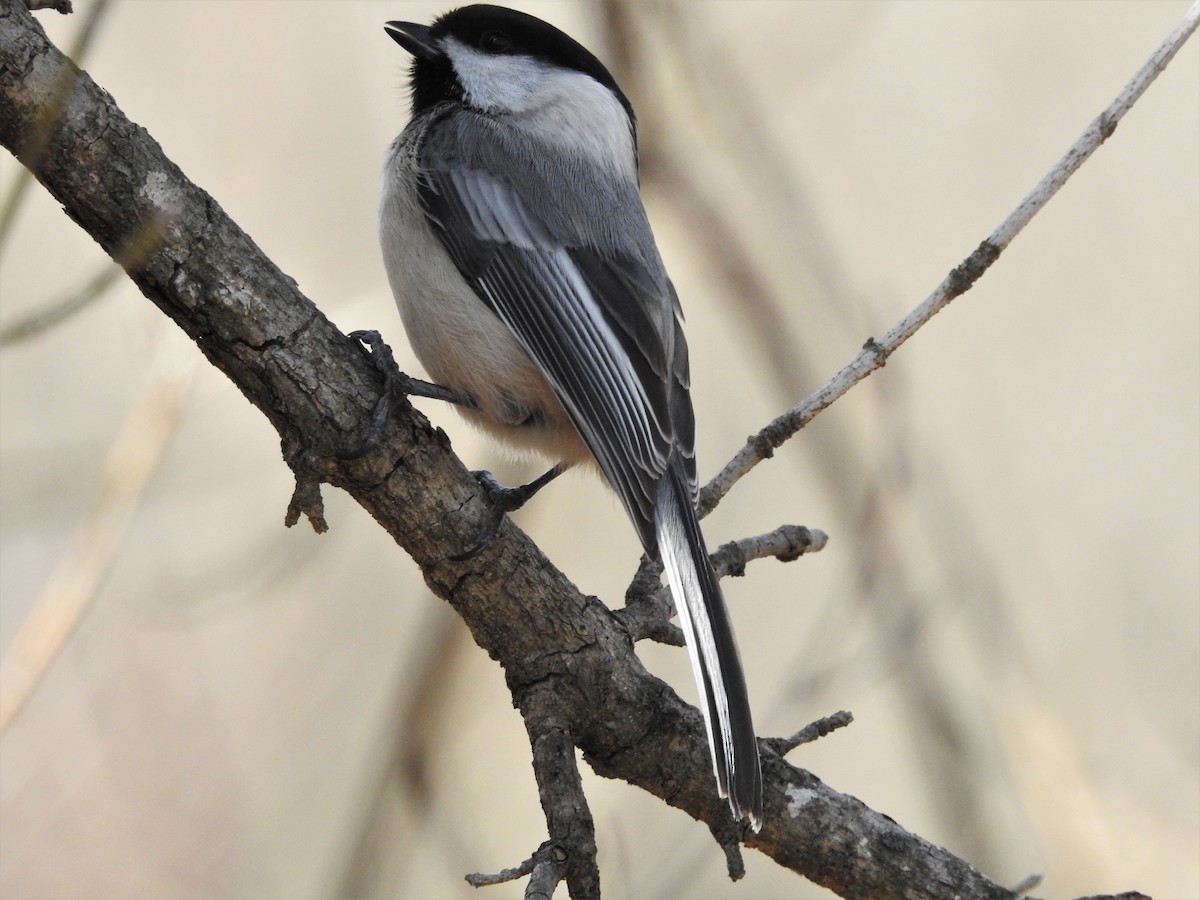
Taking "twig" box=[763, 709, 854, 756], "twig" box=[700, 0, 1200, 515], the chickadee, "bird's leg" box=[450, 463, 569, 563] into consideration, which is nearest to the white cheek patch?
the chickadee

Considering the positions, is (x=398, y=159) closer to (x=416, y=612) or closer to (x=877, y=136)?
(x=416, y=612)

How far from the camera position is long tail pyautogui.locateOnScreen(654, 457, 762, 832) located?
1.58 m

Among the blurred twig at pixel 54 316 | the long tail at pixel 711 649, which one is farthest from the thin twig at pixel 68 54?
the long tail at pixel 711 649

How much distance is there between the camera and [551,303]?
6.83ft

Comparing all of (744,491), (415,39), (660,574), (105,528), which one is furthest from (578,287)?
(744,491)

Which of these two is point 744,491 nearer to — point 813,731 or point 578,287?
point 578,287

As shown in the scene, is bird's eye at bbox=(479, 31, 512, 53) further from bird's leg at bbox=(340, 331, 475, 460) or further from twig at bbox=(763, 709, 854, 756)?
twig at bbox=(763, 709, 854, 756)

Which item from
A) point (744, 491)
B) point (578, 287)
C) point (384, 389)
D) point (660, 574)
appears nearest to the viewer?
point (384, 389)

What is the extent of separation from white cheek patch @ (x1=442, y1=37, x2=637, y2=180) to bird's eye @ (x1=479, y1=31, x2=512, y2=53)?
0.02 metres

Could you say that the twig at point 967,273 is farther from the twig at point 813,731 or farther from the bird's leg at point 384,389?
the bird's leg at point 384,389

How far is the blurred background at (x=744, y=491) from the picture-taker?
299 centimetres

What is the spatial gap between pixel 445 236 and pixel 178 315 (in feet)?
2.42

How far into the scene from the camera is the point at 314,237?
11.8 feet

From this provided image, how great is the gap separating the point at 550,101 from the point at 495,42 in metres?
0.21
